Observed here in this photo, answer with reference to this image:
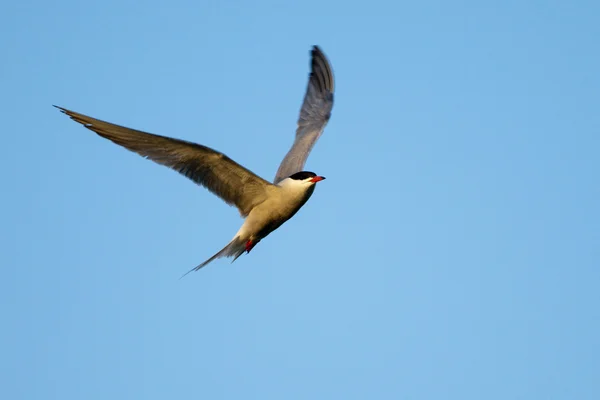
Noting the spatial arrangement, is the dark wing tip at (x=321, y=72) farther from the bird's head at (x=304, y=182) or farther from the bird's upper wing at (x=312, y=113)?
the bird's head at (x=304, y=182)

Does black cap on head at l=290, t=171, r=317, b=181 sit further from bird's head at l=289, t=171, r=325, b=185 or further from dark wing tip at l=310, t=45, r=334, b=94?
dark wing tip at l=310, t=45, r=334, b=94

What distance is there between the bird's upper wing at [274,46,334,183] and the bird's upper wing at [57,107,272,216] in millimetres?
1479

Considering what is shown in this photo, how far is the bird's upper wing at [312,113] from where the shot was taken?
425 inches

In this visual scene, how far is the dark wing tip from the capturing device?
11961 millimetres

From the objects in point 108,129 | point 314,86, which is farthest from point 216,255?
point 314,86

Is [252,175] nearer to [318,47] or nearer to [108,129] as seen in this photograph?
[108,129]

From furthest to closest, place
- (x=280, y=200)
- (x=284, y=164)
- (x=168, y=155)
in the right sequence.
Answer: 1. (x=284, y=164)
2. (x=280, y=200)
3. (x=168, y=155)

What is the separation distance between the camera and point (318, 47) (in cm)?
1196

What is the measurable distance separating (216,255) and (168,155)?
1.46 metres

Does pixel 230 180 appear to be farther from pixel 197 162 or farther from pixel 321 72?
pixel 321 72

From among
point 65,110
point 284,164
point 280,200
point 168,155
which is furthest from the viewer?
point 284,164

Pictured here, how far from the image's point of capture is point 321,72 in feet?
39.5

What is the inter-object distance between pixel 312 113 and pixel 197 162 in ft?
11.1

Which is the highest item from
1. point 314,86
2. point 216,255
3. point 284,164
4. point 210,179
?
point 314,86
